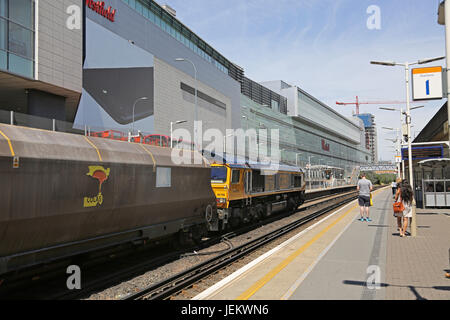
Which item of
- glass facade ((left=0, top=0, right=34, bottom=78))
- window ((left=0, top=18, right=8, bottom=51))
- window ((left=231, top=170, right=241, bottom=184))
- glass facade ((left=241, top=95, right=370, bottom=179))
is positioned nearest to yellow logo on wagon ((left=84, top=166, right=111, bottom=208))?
window ((left=231, top=170, right=241, bottom=184))

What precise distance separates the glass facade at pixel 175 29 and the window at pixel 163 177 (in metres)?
41.3

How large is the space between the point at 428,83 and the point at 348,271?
5.45 m

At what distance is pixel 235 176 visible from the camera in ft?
48.7

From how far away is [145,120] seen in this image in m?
46.9

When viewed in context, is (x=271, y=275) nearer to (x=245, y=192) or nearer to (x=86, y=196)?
(x=86, y=196)

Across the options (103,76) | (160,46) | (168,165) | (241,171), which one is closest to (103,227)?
(168,165)

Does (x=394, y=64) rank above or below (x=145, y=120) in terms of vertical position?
below

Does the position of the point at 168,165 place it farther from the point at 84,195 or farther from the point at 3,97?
the point at 3,97

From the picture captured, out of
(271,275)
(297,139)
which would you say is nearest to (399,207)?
(271,275)

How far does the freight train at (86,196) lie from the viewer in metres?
5.86

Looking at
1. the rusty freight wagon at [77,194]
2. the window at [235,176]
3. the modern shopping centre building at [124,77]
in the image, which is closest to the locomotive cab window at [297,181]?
the window at [235,176]

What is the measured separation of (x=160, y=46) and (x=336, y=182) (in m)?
41.0

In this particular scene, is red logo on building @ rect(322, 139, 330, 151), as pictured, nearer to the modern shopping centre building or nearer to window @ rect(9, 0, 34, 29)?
the modern shopping centre building

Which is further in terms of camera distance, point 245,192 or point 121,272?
point 245,192
